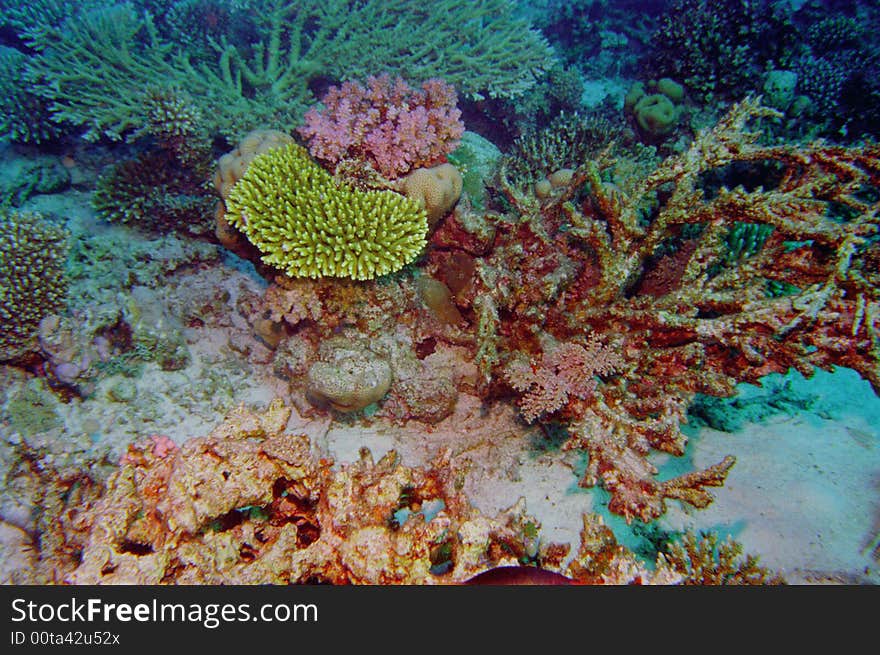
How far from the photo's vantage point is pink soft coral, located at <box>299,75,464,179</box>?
418cm

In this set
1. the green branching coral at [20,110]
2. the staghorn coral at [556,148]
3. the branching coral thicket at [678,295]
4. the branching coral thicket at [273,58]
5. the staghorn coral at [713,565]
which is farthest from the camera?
the green branching coral at [20,110]

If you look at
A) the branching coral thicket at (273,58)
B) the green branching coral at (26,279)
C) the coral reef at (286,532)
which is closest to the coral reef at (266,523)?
the coral reef at (286,532)

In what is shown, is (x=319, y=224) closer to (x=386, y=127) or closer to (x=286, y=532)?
(x=386, y=127)

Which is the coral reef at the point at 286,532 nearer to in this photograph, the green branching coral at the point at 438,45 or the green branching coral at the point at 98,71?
the green branching coral at the point at 98,71

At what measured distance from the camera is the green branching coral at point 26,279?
4203mm

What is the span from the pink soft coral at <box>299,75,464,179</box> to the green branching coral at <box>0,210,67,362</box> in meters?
2.91

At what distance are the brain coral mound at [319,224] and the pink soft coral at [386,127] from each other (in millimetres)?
455

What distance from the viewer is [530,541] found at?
2.79 metres

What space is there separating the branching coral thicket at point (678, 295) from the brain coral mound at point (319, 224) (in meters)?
0.93

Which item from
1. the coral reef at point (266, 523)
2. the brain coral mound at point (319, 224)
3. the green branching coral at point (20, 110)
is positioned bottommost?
the coral reef at point (266, 523)

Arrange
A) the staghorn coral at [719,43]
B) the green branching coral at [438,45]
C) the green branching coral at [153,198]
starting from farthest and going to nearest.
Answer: the staghorn coral at [719,43], the green branching coral at [438,45], the green branching coral at [153,198]

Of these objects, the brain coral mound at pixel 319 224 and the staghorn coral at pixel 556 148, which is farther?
the staghorn coral at pixel 556 148

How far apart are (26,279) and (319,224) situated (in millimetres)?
3116

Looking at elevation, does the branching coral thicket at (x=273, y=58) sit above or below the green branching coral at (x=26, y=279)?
above
